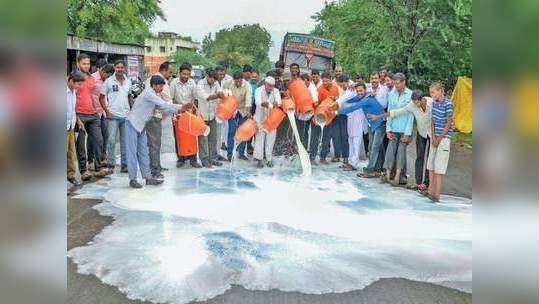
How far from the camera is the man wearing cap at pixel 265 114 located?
7.60 metres

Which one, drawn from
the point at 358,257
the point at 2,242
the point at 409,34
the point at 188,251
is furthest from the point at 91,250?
the point at 409,34

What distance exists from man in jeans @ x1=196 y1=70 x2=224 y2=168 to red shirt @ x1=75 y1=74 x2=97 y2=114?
1.57 metres

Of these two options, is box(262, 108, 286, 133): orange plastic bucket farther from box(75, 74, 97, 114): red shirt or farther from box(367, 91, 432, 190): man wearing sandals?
box(75, 74, 97, 114): red shirt

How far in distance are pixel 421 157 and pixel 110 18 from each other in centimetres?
1514

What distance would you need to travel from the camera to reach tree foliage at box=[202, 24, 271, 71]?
15336mm

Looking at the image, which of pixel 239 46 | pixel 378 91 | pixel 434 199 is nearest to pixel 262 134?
pixel 378 91

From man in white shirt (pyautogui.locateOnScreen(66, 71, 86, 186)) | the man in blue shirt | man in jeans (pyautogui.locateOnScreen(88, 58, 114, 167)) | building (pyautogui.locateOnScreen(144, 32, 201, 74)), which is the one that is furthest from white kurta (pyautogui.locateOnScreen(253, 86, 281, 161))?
building (pyautogui.locateOnScreen(144, 32, 201, 74))

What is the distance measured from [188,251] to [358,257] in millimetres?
1339

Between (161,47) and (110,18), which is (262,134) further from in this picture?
(161,47)

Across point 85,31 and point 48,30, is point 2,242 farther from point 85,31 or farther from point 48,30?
point 85,31

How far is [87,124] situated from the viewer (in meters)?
6.59

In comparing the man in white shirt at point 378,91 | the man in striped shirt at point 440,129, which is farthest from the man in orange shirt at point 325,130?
the man in striped shirt at point 440,129

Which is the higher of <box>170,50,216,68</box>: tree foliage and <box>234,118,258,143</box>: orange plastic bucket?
<box>170,50,216,68</box>: tree foliage

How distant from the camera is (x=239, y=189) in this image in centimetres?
619
